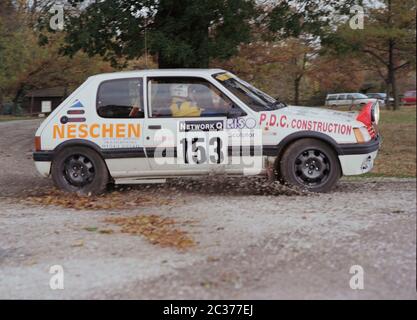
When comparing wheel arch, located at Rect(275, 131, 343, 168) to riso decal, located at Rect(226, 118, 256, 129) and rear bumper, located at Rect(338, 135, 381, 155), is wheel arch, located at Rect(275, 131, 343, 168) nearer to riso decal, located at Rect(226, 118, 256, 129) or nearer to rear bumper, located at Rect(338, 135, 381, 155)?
rear bumper, located at Rect(338, 135, 381, 155)

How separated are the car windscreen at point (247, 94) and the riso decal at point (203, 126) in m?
0.49

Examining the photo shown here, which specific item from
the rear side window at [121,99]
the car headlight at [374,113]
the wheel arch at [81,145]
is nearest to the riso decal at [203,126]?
the rear side window at [121,99]

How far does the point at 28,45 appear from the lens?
3450 cm

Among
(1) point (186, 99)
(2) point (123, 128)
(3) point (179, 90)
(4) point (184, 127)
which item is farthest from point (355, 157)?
(2) point (123, 128)

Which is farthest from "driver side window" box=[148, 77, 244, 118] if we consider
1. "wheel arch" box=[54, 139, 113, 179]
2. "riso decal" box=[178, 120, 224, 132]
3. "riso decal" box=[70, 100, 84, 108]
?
"riso decal" box=[70, 100, 84, 108]

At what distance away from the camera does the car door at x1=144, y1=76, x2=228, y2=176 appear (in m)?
7.87

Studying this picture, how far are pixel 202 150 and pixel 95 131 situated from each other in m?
1.55

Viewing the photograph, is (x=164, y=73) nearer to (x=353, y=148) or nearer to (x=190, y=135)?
(x=190, y=135)

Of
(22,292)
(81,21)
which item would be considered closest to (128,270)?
(22,292)

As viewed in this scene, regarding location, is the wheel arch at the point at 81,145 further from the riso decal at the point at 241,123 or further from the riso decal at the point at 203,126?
the riso decal at the point at 241,123

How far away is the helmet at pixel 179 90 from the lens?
8109mm

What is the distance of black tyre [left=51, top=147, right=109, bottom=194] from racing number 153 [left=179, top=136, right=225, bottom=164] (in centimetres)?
123

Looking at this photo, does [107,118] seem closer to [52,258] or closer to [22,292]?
[52,258]
